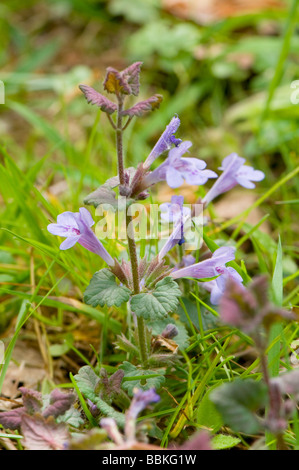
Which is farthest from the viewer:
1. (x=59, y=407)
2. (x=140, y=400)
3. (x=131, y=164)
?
(x=131, y=164)

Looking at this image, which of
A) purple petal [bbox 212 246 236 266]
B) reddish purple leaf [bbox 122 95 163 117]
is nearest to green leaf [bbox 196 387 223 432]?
purple petal [bbox 212 246 236 266]

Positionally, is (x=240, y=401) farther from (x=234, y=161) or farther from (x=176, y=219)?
(x=234, y=161)

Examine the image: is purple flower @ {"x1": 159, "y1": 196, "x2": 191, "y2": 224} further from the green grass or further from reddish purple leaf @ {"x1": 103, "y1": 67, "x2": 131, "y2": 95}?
reddish purple leaf @ {"x1": 103, "y1": 67, "x2": 131, "y2": 95}

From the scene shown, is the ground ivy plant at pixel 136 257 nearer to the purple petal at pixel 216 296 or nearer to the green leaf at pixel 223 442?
the purple petal at pixel 216 296

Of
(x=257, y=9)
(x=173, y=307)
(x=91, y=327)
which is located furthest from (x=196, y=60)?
(x=173, y=307)

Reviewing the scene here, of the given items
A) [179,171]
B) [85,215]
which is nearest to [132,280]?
[85,215]

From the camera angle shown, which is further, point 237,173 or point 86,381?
point 237,173

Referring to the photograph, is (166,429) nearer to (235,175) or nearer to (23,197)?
(235,175)
